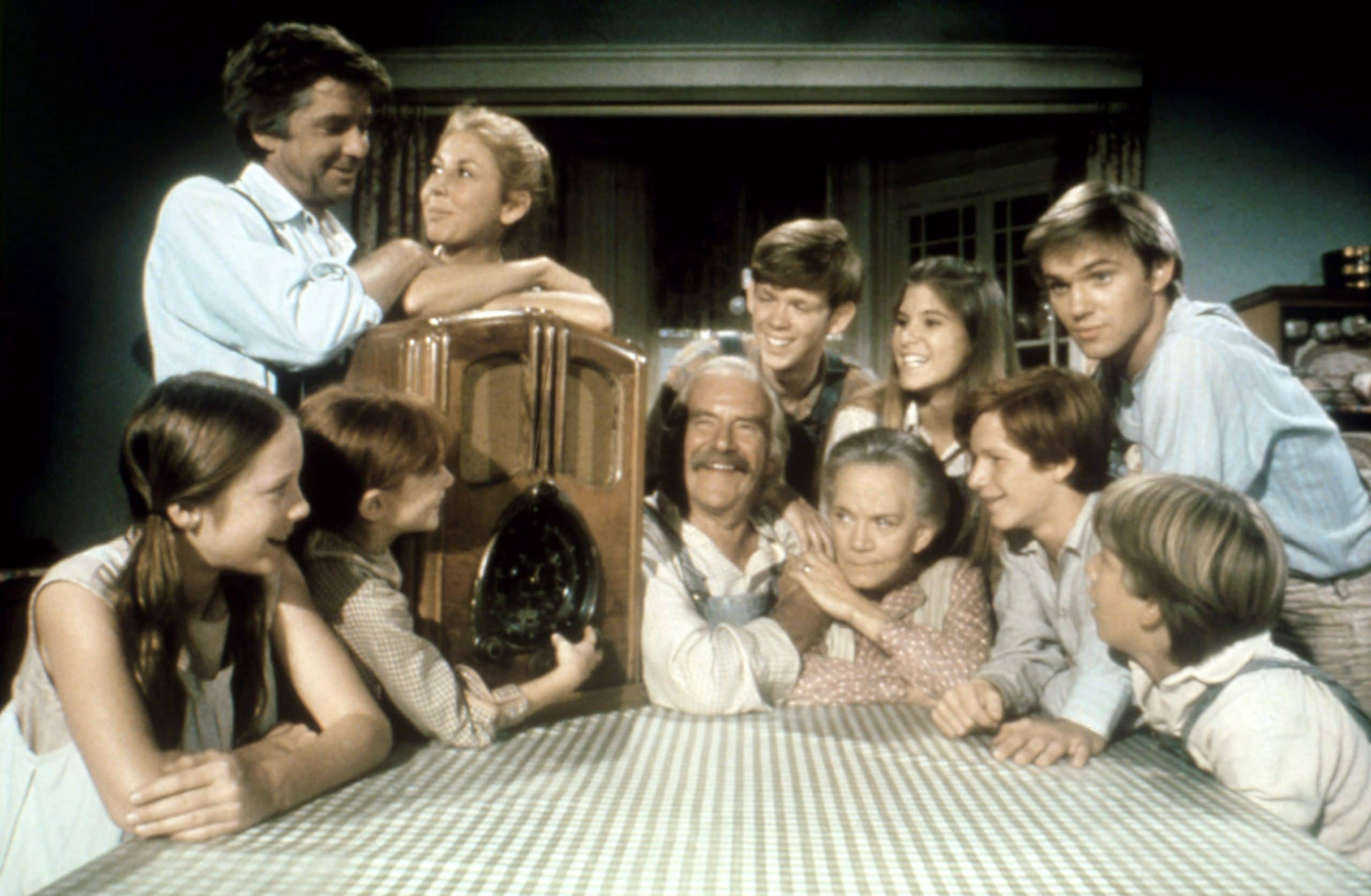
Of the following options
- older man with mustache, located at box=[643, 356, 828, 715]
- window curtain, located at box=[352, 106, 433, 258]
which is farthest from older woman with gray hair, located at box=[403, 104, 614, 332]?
window curtain, located at box=[352, 106, 433, 258]

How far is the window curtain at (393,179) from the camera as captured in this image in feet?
10.8

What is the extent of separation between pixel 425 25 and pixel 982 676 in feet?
9.21

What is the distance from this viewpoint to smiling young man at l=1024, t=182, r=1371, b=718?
1.44m

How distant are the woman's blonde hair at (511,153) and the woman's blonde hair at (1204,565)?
102cm

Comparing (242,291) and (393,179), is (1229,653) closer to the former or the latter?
(242,291)

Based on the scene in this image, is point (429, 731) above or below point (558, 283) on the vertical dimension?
below

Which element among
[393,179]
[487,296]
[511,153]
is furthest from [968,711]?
[393,179]

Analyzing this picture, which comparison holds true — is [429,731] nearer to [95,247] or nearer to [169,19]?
[95,247]

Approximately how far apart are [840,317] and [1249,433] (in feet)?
2.82

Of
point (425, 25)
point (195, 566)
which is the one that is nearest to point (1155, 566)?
point (195, 566)

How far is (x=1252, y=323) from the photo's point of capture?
2.88 m

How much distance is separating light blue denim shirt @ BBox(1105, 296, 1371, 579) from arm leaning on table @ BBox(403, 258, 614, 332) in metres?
0.80

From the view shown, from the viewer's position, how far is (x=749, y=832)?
2.92 ft

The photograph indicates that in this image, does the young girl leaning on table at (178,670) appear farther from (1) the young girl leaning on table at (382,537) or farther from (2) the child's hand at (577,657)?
(2) the child's hand at (577,657)
